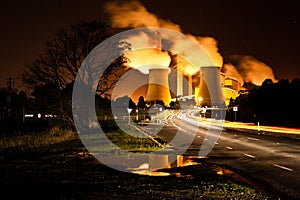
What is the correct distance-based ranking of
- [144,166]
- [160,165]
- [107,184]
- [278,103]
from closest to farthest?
[107,184]
[144,166]
[160,165]
[278,103]

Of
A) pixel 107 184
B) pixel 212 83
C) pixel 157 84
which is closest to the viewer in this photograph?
pixel 107 184

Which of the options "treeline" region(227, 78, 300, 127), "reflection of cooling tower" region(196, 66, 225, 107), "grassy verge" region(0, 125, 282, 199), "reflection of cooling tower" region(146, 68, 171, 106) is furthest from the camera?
"reflection of cooling tower" region(146, 68, 171, 106)

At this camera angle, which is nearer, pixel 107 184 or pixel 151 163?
pixel 107 184

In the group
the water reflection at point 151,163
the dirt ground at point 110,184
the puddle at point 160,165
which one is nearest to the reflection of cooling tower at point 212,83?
the water reflection at point 151,163

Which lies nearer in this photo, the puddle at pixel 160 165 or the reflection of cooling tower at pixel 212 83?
the puddle at pixel 160 165

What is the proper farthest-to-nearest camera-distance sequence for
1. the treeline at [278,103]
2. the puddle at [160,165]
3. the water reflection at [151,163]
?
the treeline at [278,103]
the water reflection at [151,163]
the puddle at [160,165]

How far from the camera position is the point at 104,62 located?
121 ft

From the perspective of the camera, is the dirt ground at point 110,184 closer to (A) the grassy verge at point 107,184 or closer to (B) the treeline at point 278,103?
(A) the grassy verge at point 107,184

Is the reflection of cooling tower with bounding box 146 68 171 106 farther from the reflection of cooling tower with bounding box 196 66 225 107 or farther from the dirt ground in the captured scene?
the dirt ground

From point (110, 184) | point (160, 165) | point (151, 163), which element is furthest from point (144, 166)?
point (110, 184)

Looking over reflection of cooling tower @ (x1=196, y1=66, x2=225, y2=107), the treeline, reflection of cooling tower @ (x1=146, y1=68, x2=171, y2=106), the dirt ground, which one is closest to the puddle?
the dirt ground

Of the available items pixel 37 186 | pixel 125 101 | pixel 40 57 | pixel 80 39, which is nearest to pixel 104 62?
pixel 80 39

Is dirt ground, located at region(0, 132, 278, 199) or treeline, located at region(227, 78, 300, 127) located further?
treeline, located at region(227, 78, 300, 127)

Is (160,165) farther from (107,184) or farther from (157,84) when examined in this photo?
(157,84)
